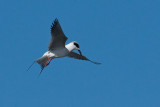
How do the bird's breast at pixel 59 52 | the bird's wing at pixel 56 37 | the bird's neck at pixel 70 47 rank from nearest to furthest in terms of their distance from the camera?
1. the bird's wing at pixel 56 37
2. the bird's breast at pixel 59 52
3. the bird's neck at pixel 70 47

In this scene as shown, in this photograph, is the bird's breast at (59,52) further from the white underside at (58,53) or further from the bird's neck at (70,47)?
the bird's neck at (70,47)

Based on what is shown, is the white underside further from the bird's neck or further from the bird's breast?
the bird's neck

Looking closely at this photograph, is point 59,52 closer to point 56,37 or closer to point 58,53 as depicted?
point 58,53

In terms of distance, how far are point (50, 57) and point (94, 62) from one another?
11.8 feet

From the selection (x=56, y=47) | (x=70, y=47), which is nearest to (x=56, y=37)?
(x=56, y=47)

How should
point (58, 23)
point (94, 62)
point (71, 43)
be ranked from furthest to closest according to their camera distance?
point (94, 62)
point (71, 43)
point (58, 23)

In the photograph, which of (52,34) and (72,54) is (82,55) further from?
(52,34)

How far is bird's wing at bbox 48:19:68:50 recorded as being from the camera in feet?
96.1

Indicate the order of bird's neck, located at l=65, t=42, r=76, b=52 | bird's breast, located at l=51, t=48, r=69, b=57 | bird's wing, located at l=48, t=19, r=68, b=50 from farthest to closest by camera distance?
bird's neck, located at l=65, t=42, r=76, b=52
bird's breast, located at l=51, t=48, r=69, b=57
bird's wing, located at l=48, t=19, r=68, b=50

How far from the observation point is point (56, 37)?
29844 millimetres

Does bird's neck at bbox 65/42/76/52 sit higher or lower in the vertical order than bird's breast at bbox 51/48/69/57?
higher

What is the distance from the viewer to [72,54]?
108ft

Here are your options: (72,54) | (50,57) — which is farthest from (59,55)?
(72,54)

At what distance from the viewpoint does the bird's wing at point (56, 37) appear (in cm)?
2928
